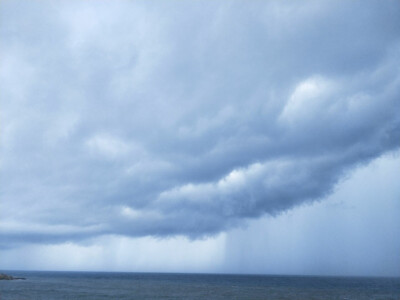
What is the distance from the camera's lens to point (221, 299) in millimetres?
78000

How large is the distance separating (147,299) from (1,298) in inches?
1273

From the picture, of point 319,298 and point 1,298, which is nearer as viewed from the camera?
point 1,298

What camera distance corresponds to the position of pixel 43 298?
78625mm

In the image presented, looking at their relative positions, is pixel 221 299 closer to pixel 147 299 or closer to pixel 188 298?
pixel 188 298

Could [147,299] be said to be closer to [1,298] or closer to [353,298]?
[1,298]

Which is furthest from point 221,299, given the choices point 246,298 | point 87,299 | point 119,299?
point 87,299

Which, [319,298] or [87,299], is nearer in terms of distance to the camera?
[87,299]

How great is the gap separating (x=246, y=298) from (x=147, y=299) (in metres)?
22.7

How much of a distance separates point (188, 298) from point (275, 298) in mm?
20362

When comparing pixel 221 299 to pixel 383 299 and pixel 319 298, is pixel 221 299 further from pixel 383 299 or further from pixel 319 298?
pixel 383 299

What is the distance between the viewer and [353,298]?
86688mm

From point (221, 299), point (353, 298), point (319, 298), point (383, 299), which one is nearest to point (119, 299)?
point (221, 299)

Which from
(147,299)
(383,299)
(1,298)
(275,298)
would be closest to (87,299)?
(147,299)

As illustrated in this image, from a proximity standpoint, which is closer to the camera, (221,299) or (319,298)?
(221,299)
